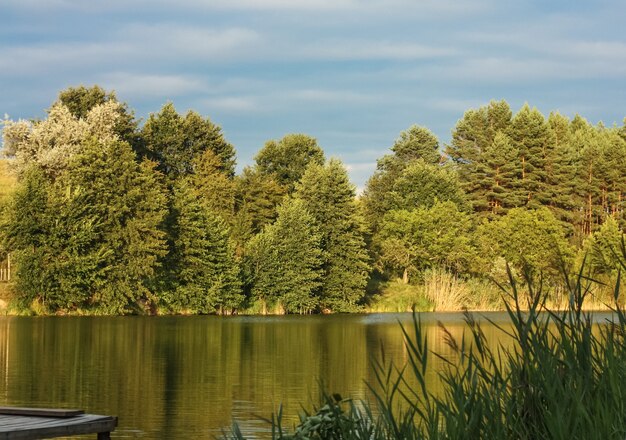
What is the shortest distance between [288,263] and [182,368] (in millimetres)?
27512

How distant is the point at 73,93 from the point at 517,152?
28.7 m

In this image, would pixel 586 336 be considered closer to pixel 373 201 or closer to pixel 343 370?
pixel 343 370

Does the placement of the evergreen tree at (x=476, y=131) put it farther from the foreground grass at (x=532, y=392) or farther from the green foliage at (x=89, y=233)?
the foreground grass at (x=532, y=392)

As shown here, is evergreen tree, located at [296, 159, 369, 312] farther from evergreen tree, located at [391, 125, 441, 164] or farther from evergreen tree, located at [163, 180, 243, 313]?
evergreen tree, located at [391, 125, 441, 164]

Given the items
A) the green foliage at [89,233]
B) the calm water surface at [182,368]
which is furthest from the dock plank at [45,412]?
the green foliage at [89,233]

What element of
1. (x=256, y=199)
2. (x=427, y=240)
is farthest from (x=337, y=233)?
(x=256, y=199)

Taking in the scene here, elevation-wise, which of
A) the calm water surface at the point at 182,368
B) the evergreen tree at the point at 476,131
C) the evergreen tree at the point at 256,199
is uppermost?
the evergreen tree at the point at 476,131

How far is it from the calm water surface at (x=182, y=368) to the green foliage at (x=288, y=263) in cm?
1089

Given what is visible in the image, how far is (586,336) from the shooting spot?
160 inches

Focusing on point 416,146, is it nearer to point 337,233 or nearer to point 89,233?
point 337,233

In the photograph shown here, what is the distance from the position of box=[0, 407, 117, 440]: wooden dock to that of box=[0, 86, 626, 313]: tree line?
29077 millimetres

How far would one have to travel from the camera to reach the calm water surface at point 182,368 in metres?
14.7

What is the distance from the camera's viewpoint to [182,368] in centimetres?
2130

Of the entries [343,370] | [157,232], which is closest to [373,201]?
[157,232]
